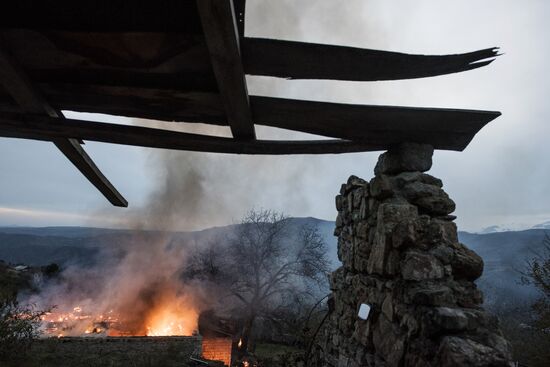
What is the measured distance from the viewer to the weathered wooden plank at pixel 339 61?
1.62 meters

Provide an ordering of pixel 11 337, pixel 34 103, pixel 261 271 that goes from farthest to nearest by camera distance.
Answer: pixel 261 271 < pixel 11 337 < pixel 34 103

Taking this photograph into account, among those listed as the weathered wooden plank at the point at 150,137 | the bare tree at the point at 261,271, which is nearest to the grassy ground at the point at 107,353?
the bare tree at the point at 261,271

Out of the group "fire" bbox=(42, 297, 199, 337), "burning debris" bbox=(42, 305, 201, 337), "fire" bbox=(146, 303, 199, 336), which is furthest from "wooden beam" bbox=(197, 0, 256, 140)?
"fire" bbox=(146, 303, 199, 336)

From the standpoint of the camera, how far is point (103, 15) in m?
1.50

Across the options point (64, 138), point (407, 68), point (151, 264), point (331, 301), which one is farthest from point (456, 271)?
point (151, 264)

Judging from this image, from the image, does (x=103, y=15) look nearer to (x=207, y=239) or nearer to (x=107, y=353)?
(x=107, y=353)

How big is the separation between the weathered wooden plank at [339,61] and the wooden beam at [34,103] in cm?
140

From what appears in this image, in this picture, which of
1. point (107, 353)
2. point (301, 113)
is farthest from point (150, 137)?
point (107, 353)

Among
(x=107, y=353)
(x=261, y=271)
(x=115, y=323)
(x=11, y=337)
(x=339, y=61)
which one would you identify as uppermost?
(x=339, y=61)

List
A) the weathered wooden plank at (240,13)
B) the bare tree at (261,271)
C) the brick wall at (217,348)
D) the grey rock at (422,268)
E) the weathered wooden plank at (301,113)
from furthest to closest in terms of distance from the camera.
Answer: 1. the bare tree at (261,271)
2. the brick wall at (217,348)
3. the grey rock at (422,268)
4. the weathered wooden plank at (301,113)
5. the weathered wooden plank at (240,13)

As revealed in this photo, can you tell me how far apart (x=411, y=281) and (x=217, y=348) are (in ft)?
66.3

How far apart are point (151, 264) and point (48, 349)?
55.0ft

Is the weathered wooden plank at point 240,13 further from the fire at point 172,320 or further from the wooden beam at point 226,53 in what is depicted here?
the fire at point 172,320

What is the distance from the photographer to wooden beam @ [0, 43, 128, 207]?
1815 mm
